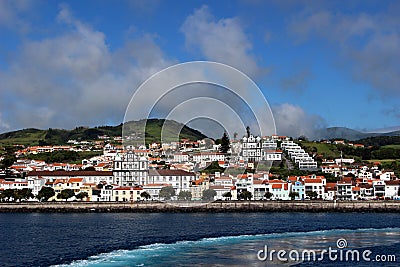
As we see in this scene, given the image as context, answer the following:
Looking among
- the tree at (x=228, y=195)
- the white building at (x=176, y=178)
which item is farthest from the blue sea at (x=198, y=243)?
the white building at (x=176, y=178)

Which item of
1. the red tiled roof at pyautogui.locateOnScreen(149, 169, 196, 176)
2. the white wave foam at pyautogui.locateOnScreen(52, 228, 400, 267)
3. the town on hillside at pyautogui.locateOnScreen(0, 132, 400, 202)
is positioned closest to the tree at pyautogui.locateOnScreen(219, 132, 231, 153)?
the town on hillside at pyautogui.locateOnScreen(0, 132, 400, 202)

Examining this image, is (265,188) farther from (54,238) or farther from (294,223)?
(54,238)

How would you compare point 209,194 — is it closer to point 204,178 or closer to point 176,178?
point 176,178

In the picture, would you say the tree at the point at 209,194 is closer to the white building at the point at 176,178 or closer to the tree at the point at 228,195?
the tree at the point at 228,195

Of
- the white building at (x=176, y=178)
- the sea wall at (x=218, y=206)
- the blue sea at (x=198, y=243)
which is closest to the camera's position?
the blue sea at (x=198, y=243)

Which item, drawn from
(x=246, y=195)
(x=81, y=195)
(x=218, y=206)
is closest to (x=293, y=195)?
(x=246, y=195)

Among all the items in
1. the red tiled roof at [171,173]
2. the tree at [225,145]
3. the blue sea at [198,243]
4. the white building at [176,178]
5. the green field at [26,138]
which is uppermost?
the green field at [26,138]

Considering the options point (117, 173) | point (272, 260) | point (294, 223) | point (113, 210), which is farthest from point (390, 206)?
point (272, 260)

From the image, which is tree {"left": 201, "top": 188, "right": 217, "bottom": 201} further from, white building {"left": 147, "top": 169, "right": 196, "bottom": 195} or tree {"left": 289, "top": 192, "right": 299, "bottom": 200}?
tree {"left": 289, "top": 192, "right": 299, "bottom": 200}
